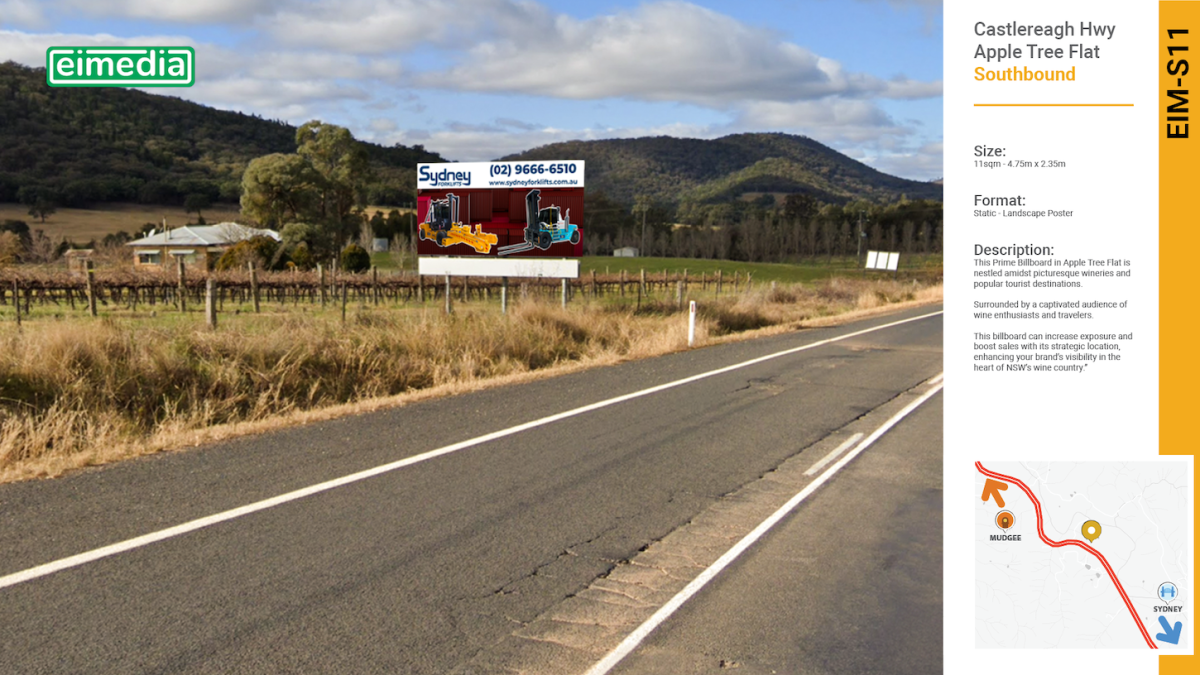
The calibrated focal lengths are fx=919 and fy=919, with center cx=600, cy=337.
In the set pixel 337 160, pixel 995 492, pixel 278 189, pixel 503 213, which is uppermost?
pixel 337 160

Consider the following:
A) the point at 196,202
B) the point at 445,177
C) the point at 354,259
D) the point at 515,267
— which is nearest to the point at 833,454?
the point at 515,267

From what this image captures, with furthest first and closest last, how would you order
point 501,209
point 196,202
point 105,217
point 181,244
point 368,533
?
point 196,202 < point 105,217 < point 181,244 < point 501,209 < point 368,533

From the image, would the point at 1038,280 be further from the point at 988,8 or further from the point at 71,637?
the point at 71,637

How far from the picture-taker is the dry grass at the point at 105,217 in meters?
83.8

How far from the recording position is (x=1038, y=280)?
3439 millimetres

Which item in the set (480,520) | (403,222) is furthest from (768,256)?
(480,520)

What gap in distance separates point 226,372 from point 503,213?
14.0 m

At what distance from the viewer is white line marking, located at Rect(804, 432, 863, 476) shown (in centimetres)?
903

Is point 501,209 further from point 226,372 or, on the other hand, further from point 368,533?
point 368,533

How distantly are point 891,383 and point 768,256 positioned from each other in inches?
4912

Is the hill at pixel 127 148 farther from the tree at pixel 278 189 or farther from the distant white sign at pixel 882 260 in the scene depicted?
the distant white sign at pixel 882 260

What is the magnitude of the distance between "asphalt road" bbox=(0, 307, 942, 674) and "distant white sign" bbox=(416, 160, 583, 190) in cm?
1317

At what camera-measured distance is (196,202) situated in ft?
324

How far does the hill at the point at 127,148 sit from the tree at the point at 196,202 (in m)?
0.54
